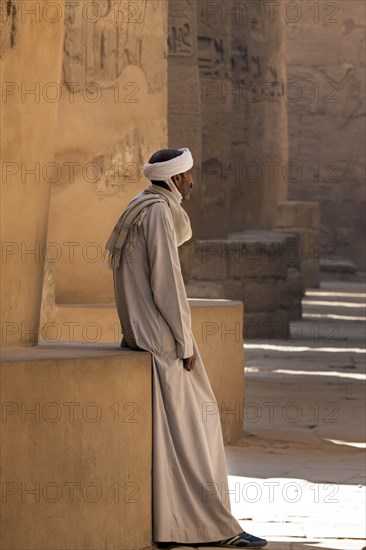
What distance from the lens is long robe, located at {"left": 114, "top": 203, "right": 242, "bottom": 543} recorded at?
192 inches

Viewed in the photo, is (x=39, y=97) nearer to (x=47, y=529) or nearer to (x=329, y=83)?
(x=47, y=529)

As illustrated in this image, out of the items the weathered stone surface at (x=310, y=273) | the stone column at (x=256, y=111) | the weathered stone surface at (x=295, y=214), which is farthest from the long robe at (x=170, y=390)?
the weathered stone surface at (x=310, y=273)

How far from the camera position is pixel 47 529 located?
180 inches

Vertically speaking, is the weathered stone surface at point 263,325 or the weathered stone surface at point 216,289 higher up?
the weathered stone surface at point 216,289

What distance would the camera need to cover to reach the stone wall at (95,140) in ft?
25.2

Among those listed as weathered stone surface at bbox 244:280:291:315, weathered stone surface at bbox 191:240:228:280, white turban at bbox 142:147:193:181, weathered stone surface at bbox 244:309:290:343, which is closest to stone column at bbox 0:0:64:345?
white turban at bbox 142:147:193:181

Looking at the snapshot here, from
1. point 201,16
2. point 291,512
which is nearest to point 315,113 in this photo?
point 201,16

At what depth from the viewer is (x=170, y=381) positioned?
489 cm

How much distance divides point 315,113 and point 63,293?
58.2 ft

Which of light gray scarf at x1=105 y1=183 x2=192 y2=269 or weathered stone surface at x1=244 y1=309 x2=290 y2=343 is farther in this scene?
weathered stone surface at x1=244 y1=309 x2=290 y2=343

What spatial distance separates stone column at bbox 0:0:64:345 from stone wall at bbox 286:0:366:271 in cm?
1937

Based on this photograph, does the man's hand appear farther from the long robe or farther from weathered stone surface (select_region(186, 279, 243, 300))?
weathered stone surface (select_region(186, 279, 243, 300))

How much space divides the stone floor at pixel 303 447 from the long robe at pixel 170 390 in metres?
0.40

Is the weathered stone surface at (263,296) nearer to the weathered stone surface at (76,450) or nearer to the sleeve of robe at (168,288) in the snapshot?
the sleeve of robe at (168,288)
